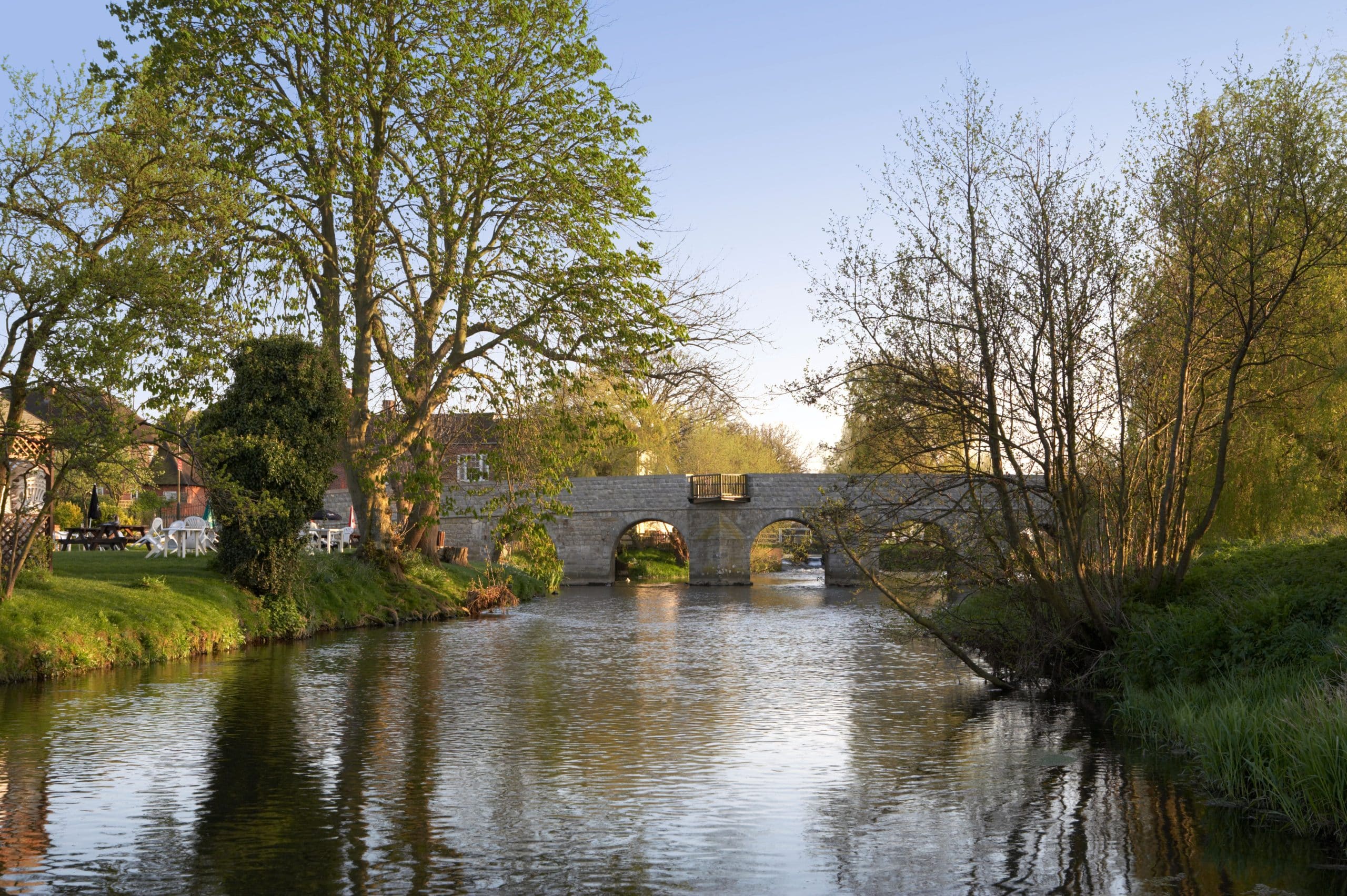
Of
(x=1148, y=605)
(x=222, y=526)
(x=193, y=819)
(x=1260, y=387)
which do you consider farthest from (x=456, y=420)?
(x=193, y=819)

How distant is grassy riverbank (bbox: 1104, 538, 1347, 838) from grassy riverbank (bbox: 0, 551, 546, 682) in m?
11.6

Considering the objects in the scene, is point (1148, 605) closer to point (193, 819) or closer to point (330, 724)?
point (330, 724)

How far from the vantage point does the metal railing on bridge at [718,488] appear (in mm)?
46188

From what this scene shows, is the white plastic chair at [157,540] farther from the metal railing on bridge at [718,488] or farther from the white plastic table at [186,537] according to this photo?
the metal railing on bridge at [718,488]

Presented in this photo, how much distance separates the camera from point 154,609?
17156 mm

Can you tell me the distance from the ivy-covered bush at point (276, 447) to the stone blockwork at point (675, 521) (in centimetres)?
2520

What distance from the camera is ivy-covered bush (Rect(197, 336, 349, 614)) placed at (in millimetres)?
19438

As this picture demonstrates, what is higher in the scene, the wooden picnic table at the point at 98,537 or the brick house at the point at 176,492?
the brick house at the point at 176,492

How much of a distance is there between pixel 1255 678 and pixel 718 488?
35222mm

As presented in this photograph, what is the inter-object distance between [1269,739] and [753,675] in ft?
27.7

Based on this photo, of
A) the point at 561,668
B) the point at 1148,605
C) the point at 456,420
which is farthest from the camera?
the point at 456,420

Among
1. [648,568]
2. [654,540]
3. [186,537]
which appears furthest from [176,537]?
[654,540]

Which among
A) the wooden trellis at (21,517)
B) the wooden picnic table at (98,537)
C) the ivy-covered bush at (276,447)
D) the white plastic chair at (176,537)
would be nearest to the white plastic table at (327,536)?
the white plastic chair at (176,537)

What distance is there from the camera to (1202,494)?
2089 cm
